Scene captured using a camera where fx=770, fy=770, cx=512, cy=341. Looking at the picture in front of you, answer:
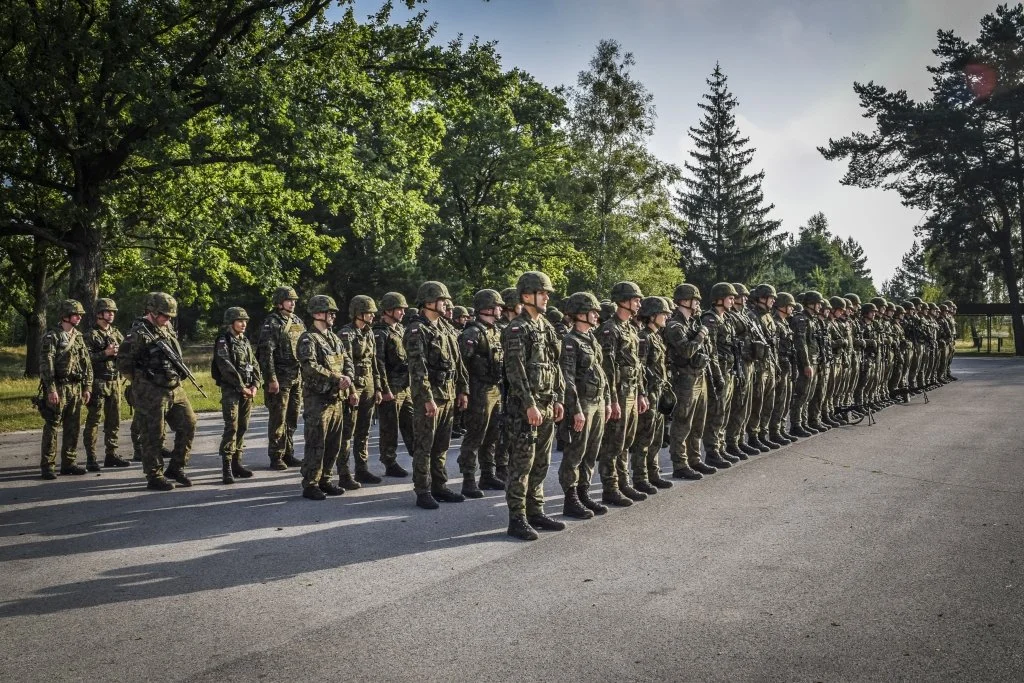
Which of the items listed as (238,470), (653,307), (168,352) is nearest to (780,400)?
(653,307)

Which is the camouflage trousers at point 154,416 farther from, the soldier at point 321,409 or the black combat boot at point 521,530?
the black combat boot at point 521,530

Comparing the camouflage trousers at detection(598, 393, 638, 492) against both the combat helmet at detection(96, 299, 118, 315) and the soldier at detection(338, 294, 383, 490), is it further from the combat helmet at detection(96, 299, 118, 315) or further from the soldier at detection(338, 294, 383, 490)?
the combat helmet at detection(96, 299, 118, 315)

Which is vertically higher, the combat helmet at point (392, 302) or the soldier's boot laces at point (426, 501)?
the combat helmet at point (392, 302)

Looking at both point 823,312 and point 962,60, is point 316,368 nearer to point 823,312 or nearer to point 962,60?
point 823,312

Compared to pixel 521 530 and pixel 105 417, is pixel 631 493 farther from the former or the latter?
pixel 105 417

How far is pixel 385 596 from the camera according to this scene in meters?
5.22

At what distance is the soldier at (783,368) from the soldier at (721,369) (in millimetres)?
1587

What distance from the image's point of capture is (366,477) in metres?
9.28

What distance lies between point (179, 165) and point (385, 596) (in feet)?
50.3

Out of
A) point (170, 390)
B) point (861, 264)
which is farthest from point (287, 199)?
point (861, 264)

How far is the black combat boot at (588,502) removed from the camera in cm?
754

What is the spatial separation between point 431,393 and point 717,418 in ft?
13.3

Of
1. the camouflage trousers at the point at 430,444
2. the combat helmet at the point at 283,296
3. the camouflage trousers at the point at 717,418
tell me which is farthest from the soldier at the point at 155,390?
the camouflage trousers at the point at 717,418

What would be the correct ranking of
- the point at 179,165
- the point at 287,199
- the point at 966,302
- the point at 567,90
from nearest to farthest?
the point at 179,165, the point at 287,199, the point at 567,90, the point at 966,302
